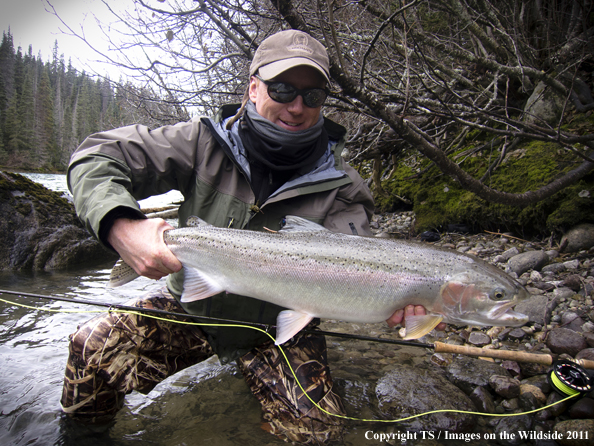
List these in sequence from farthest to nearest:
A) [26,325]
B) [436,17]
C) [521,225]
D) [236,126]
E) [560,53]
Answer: [436,17], [521,225], [560,53], [26,325], [236,126]

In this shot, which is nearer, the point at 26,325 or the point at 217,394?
the point at 217,394

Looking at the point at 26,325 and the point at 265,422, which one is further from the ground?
the point at 26,325

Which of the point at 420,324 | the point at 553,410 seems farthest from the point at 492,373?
the point at 420,324

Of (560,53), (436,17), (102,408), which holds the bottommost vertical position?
(102,408)

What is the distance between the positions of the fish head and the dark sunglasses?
176 centimetres

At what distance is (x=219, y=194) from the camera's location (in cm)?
277

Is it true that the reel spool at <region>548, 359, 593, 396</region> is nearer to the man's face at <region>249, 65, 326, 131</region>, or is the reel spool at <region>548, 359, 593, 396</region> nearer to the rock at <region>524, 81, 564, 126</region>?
the man's face at <region>249, 65, 326, 131</region>

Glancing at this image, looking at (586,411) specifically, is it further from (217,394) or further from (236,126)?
(236,126)

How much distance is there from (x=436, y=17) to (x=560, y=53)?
3671 millimetres

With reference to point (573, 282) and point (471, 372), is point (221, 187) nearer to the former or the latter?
point (471, 372)

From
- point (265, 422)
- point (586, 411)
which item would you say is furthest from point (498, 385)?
point (265, 422)

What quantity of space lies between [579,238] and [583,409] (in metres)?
2.84

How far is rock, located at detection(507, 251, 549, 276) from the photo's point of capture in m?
4.49

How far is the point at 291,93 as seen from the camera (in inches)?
112
